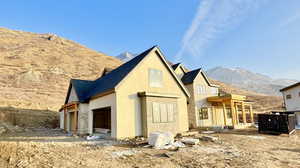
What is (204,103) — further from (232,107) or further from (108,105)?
(108,105)

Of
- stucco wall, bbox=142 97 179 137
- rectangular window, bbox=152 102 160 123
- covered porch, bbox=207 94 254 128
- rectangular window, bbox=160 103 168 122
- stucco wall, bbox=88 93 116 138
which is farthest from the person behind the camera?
covered porch, bbox=207 94 254 128

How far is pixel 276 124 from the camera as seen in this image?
1521 cm

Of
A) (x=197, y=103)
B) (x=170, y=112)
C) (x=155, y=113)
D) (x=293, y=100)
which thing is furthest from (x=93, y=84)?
(x=293, y=100)

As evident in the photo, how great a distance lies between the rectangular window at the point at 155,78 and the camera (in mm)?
14352

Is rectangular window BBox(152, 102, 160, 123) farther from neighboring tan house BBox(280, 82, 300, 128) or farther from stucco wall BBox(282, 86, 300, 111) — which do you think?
stucco wall BBox(282, 86, 300, 111)

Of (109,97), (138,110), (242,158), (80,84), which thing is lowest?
(242,158)

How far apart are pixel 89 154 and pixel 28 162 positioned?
7.11 feet

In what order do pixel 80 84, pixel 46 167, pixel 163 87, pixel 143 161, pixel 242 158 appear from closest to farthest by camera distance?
pixel 46 167 < pixel 143 161 < pixel 242 158 < pixel 163 87 < pixel 80 84

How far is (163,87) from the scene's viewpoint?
1501 centimetres

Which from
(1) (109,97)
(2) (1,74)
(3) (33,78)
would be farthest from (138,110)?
(2) (1,74)

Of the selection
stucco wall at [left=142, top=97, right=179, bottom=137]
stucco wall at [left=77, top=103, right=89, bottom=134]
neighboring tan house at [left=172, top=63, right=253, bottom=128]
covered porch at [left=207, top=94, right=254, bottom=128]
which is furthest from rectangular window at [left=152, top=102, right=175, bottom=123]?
covered porch at [left=207, top=94, right=254, bottom=128]

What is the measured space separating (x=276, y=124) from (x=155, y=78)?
10855mm

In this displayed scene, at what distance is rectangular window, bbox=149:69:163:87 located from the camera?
565 inches

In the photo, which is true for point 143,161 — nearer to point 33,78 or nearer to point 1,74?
point 33,78
